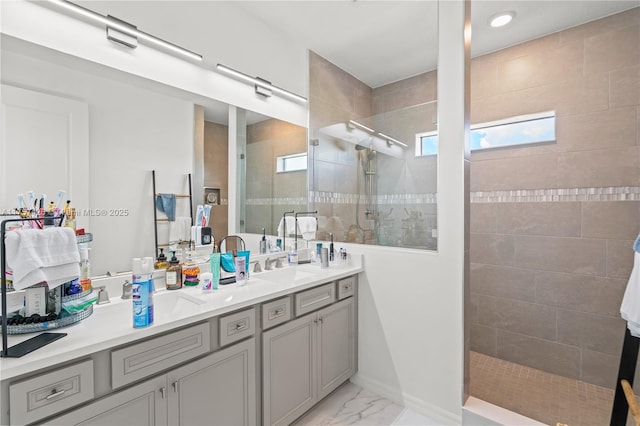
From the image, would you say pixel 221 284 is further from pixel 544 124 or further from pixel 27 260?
pixel 544 124

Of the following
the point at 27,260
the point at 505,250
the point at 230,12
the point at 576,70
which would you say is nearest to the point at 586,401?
the point at 505,250

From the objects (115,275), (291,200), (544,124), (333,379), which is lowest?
(333,379)

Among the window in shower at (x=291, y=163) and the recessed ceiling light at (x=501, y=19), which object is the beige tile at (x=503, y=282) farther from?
the recessed ceiling light at (x=501, y=19)

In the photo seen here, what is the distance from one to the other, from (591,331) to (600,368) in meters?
0.27

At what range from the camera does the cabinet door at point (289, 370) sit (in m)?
1.63

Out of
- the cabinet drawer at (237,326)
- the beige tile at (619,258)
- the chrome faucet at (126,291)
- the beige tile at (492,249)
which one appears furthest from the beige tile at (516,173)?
the chrome faucet at (126,291)

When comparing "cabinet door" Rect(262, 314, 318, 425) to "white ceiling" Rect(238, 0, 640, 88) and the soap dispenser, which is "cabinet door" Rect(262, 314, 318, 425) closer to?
the soap dispenser

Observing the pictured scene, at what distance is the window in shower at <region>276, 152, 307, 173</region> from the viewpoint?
99.6 inches

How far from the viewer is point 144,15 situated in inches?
65.8

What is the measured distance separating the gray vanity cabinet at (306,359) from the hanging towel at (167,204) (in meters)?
0.85

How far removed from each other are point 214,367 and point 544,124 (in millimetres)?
2949

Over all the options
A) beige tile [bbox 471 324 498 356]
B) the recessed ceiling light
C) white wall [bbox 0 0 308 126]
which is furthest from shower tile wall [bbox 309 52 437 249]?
beige tile [bbox 471 324 498 356]

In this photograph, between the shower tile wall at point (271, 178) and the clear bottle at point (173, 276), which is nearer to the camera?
the clear bottle at point (173, 276)

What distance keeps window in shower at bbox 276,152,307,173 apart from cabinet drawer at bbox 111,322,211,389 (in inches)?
58.4
